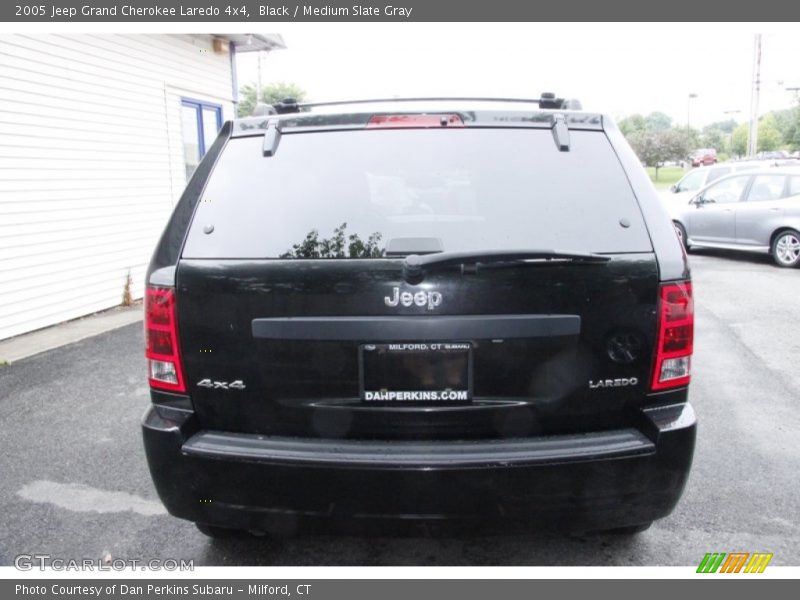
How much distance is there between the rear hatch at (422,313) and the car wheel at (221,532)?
71cm

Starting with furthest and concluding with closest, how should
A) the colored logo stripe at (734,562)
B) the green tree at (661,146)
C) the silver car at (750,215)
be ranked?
the green tree at (661,146) < the silver car at (750,215) < the colored logo stripe at (734,562)

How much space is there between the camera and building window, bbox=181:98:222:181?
434 inches

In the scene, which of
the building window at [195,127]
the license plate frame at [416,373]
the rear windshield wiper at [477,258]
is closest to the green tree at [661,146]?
the building window at [195,127]

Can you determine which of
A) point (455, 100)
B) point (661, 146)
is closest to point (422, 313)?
point (455, 100)

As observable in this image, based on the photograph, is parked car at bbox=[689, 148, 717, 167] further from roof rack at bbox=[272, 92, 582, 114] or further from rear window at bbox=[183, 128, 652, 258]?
rear window at bbox=[183, 128, 652, 258]

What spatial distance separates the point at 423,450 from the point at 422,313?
0.48 meters

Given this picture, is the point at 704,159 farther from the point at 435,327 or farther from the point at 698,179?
the point at 435,327

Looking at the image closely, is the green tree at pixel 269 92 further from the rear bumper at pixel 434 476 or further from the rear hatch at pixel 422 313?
the rear bumper at pixel 434 476

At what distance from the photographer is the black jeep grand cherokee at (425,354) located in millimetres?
2316

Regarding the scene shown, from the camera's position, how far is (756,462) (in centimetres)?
401

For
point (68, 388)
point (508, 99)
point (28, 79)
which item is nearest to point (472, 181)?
point (508, 99)

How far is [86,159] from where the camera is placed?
27.8 ft

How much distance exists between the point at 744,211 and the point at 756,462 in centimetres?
961
